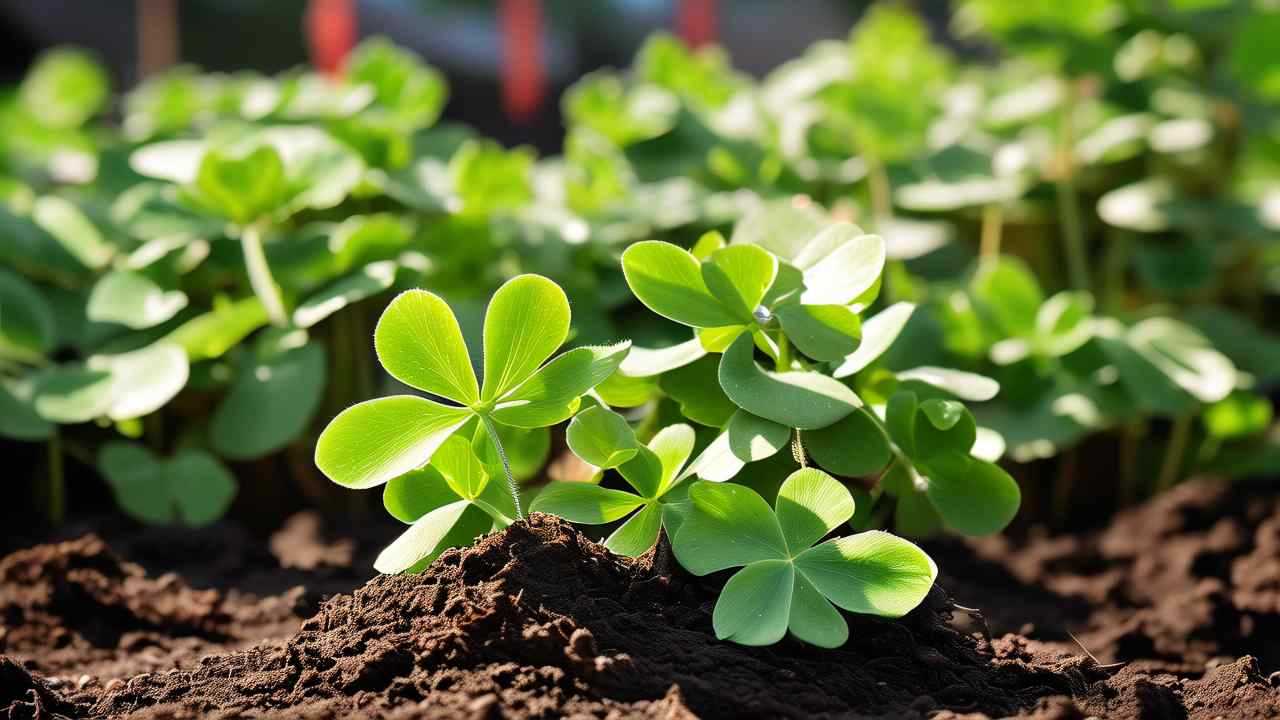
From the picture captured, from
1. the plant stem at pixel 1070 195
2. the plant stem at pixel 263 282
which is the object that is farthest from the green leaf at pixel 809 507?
the plant stem at pixel 1070 195

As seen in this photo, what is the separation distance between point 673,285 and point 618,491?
0.15 metres

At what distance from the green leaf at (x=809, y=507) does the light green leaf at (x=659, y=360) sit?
13cm

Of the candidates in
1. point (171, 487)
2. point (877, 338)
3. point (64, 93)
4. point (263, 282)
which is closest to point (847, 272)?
point (877, 338)

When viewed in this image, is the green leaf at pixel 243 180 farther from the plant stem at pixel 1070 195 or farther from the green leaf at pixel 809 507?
the plant stem at pixel 1070 195

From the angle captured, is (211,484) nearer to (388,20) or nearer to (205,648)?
(205,648)

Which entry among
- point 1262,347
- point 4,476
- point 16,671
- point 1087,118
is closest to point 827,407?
point 16,671

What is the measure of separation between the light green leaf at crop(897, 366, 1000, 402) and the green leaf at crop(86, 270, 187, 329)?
0.83m

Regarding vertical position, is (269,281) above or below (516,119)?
below

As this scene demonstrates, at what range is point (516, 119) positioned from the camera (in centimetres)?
560

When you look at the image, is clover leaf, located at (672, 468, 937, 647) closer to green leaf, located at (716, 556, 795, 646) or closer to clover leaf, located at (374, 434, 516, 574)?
green leaf, located at (716, 556, 795, 646)

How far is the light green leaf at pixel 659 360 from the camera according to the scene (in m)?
0.93

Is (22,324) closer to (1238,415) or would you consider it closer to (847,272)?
(847,272)

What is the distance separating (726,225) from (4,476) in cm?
94

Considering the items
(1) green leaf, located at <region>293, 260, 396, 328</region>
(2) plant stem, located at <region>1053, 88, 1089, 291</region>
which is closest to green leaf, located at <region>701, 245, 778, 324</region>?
(1) green leaf, located at <region>293, 260, 396, 328</region>
